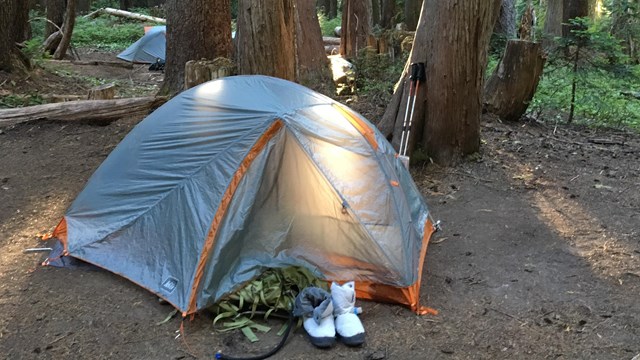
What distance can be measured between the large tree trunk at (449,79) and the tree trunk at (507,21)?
8168 mm

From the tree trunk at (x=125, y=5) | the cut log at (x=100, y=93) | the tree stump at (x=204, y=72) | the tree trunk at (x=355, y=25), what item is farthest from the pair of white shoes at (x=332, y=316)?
the tree trunk at (x=125, y=5)

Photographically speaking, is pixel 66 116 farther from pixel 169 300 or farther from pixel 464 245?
pixel 464 245

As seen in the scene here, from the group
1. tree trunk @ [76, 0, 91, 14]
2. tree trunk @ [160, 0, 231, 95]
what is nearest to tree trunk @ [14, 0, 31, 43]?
tree trunk @ [160, 0, 231, 95]

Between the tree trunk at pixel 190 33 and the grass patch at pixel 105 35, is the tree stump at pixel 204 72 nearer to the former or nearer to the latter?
the tree trunk at pixel 190 33

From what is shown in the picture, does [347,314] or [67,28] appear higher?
[67,28]

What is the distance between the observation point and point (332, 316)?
3688mm

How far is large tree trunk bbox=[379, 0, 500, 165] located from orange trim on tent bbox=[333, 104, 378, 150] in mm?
1772

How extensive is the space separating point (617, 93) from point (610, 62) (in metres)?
3.61

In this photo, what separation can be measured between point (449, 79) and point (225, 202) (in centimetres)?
324

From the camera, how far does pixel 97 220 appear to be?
453 centimetres

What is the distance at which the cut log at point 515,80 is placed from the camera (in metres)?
7.97

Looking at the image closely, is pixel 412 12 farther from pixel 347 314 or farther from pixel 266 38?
pixel 347 314

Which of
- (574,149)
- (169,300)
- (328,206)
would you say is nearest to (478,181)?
(574,149)

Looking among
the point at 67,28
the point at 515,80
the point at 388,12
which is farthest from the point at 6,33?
the point at 388,12
